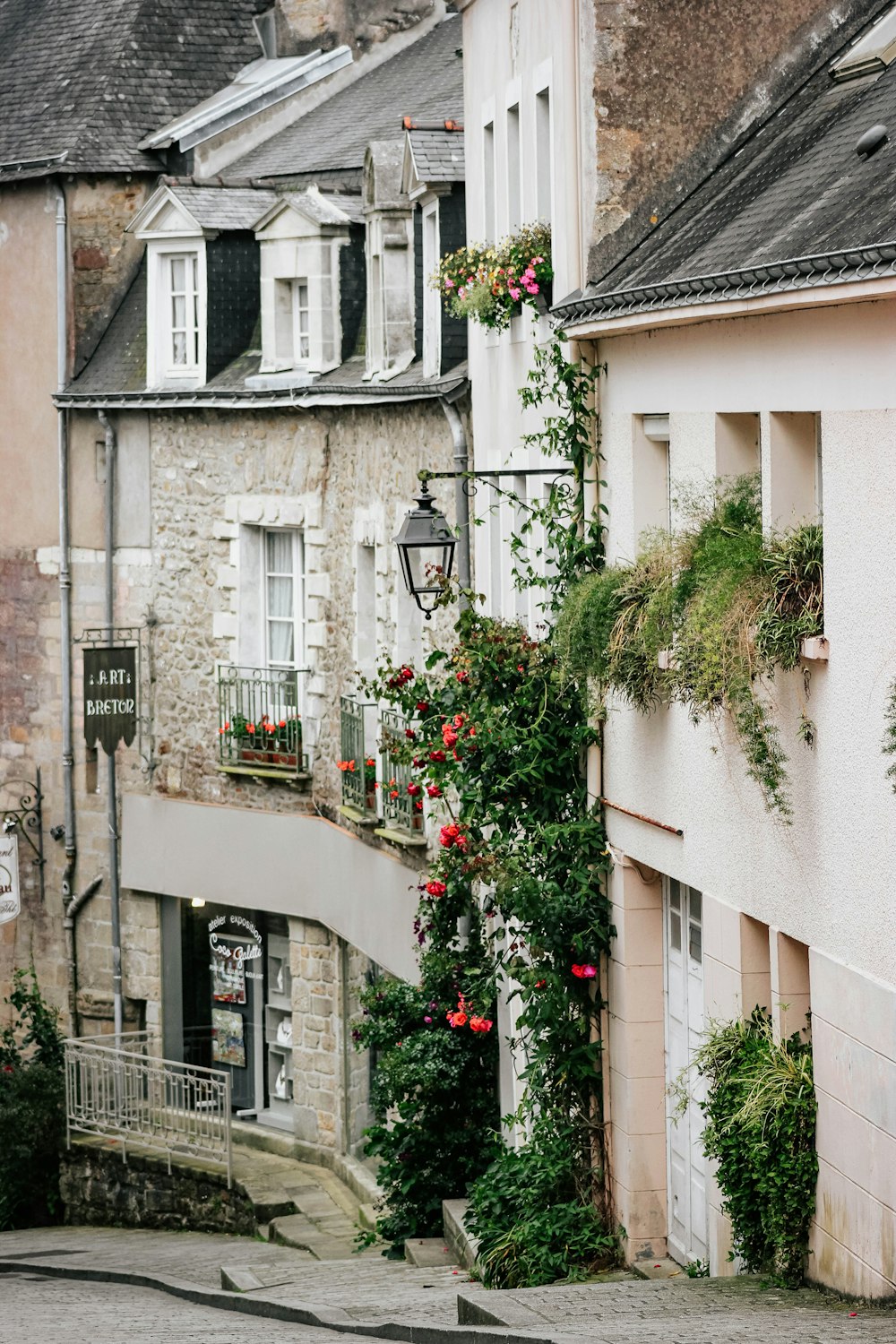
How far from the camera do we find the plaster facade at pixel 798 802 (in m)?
8.69

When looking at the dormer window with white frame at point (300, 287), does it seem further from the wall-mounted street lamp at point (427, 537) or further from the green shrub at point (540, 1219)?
the green shrub at point (540, 1219)

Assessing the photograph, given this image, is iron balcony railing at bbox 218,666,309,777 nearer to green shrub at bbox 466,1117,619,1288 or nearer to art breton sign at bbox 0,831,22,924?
art breton sign at bbox 0,831,22,924

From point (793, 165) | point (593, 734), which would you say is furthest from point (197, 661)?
point (793, 165)

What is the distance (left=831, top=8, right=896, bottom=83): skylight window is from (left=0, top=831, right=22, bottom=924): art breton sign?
42.4 feet

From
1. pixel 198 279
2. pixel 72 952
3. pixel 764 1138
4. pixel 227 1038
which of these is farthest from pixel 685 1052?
pixel 72 952

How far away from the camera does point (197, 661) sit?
68.4 ft

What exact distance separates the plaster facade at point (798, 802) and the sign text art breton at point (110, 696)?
9.61 m

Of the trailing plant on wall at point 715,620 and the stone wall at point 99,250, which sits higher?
the stone wall at point 99,250

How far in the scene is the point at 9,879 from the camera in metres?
22.3

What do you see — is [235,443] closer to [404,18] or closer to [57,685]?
[57,685]

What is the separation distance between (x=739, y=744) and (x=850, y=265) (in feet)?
8.61

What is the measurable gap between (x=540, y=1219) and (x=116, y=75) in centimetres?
1360

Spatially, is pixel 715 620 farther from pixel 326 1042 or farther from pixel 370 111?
pixel 370 111

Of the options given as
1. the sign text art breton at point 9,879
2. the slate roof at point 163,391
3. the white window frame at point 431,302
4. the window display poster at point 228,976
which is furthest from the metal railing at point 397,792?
the sign text art breton at point 9,879
